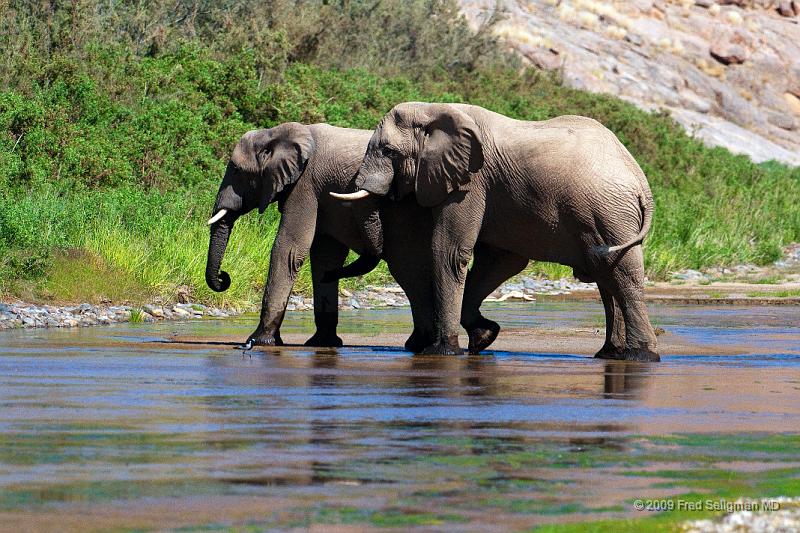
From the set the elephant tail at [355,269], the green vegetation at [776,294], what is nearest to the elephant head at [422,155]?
the elephant tail at [355,269]

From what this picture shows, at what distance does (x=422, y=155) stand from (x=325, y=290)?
1.75 meters

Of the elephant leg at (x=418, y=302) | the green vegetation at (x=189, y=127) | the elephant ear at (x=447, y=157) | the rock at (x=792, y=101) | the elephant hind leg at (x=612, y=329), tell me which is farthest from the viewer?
the rock at (x=792, y=101)

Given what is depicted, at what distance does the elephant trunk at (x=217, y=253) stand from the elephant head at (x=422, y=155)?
69.1 inches

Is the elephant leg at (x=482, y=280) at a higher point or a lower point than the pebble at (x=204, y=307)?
higher

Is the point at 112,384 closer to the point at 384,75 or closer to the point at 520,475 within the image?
the point at 520,475

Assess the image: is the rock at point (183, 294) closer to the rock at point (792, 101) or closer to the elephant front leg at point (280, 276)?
the elephant front leg at point (280, 276)

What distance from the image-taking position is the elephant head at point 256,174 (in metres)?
15.4

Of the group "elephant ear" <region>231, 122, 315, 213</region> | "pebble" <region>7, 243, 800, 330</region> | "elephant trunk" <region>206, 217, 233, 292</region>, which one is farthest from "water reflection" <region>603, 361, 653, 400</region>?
"pebble" <region>7, 243, 800, 330</region>

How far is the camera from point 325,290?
15.6 meters

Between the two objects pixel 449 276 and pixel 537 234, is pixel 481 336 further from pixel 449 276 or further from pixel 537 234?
pixel 537 234

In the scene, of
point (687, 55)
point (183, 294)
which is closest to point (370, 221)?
point (183, 294)

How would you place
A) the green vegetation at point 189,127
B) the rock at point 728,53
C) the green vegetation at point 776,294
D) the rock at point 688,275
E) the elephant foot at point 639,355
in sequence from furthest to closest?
the rock at point 728,53, the rock at point 688,275, the green vegetation at point 776,294, the green vegetation at point 189,127, the elephant foot at point 639,355

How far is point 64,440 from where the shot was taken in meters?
8.00

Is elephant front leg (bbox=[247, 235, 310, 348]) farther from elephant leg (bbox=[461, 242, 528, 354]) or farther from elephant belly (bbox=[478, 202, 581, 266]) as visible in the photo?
elephant belly (bbox=[478, 202, 581, 266])
